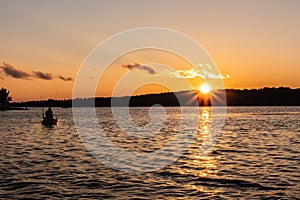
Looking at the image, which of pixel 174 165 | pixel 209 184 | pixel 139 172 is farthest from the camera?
pixel 174 165

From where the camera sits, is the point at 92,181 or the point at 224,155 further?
the point at 224,155

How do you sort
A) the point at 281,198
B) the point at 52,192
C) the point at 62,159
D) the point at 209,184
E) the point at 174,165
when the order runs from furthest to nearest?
the point at 62,159, the point at 174,165, the point at 209,184, the point at 52,192, the point at 281,198

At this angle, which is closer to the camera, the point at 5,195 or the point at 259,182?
the point at 5,195

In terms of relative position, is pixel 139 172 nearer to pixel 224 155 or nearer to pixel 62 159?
pixel 62 159

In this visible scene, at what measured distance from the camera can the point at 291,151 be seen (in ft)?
128

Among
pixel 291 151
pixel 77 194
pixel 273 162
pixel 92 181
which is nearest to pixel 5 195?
pixel 77 194

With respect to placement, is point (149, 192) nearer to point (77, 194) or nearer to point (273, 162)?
point (77, 194)

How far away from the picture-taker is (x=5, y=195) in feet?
66.1

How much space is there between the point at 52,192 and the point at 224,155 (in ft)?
68.1

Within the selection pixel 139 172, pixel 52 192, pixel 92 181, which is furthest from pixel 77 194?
pixel 139 172

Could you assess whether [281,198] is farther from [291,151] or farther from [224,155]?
[291,151]

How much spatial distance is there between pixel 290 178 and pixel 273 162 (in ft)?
23.3

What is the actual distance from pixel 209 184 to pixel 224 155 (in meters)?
14.1

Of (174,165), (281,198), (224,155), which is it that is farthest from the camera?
(224,155)
